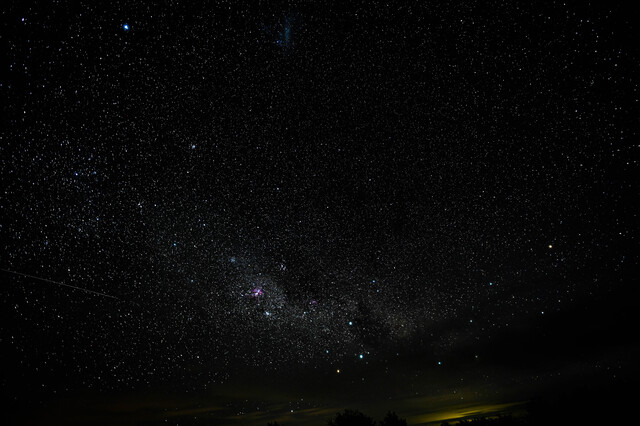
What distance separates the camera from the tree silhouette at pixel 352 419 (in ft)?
60.6

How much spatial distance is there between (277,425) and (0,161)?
69.6 ft

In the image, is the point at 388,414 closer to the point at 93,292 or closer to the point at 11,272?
the point at 93,292

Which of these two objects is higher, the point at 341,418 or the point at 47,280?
the point at 47,280

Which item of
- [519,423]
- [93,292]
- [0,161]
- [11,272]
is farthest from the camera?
[519,423]

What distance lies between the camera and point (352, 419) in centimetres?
1883

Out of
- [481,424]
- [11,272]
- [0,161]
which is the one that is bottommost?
[481,424]

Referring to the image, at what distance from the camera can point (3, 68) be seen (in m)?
3.72

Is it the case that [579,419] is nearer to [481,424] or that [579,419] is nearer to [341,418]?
[481,424]

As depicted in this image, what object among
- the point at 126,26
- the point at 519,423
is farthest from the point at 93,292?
the point at 519,423

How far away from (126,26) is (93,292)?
19.2ft

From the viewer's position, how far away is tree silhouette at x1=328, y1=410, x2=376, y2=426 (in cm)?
1847

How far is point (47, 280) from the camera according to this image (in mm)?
6387

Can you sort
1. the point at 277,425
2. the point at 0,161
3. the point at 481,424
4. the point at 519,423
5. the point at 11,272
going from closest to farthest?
the point at 0,161 < the point at 11,272 < the point at 519,423 < the point at 277,425 < the point at 481,424

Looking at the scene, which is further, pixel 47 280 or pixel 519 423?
pixel 519 423
